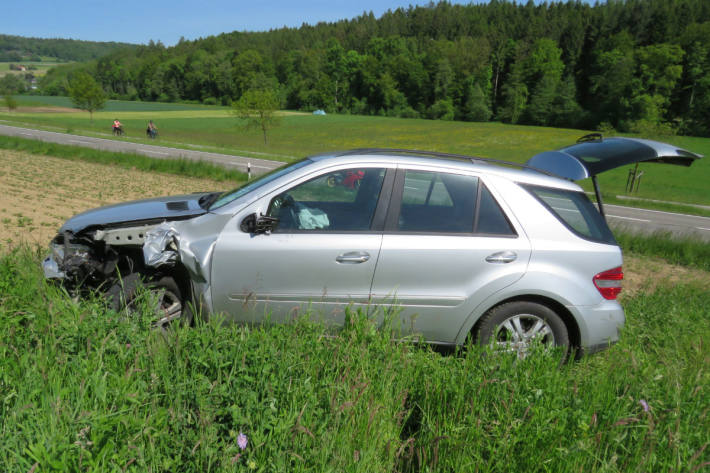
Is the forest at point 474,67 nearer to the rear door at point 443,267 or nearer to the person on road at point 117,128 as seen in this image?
the person on road at point 117,128

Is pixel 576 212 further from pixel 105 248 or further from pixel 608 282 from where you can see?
pixel 105 248

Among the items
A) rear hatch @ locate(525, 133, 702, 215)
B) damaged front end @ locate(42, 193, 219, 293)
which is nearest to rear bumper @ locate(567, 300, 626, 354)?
rear hatch @ locate(525, 133, 702, 215)

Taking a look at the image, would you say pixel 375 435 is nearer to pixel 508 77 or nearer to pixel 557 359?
pixel 557 359

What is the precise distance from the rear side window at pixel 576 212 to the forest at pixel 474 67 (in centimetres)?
7570

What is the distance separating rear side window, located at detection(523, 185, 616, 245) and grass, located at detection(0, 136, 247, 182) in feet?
49.3

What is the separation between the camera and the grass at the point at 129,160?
18.7 meters

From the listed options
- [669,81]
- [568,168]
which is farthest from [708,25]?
[568,168]

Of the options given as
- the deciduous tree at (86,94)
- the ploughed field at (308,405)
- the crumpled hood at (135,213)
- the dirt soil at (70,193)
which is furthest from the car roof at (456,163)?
the deciduous tree at (86,94)

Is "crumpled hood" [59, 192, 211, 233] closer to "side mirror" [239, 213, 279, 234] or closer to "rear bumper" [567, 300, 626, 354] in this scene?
"side mirror" [239, 213, 279, 234]

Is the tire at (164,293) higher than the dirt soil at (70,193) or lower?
higher

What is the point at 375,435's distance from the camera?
2342 millimetres

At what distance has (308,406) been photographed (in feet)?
7.50

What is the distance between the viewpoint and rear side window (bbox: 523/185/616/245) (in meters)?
4.09

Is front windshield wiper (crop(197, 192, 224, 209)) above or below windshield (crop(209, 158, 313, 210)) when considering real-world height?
below
